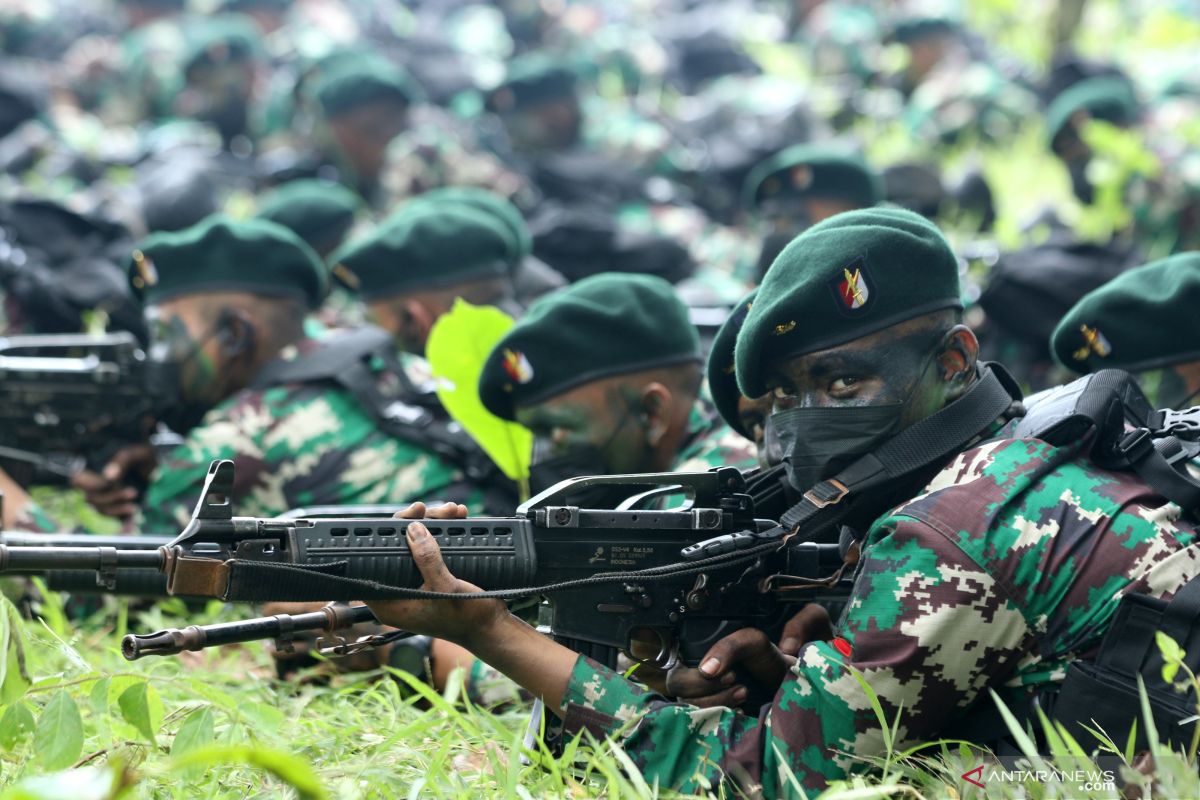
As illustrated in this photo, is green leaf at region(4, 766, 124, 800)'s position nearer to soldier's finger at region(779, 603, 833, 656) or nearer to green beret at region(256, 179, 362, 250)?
soldier's finger at region(779, 603, 833, 656)

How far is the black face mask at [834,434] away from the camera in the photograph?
3031 mm

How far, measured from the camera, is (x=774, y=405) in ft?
10.6

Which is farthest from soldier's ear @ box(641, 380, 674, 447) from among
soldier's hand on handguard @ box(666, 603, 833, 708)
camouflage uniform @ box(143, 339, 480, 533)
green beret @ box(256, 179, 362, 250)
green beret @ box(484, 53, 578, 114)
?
green beret @ box(484, 53, 578, 114)

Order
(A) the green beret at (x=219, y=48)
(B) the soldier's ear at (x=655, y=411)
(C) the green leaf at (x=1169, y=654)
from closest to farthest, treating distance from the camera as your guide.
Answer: (C) the green leaf at (x=1169, y=654) → (B) the soldier's ear at (x=655, y=411) → (A) the green beret at (x=219, y=48)

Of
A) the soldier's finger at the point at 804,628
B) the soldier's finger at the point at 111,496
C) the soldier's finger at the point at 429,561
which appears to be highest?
the soldier's finger at the point at 429,561

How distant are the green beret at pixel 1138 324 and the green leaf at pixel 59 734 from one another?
3067mm

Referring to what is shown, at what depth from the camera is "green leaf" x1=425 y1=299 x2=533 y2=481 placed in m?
4.64

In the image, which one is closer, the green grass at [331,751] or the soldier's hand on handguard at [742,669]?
the green grass at [331,751]

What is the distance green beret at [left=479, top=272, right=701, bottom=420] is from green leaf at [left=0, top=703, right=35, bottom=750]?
191 cm

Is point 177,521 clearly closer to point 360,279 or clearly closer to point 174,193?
point 360,279

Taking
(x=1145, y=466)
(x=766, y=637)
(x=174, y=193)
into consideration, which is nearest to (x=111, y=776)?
(x=766, y=637)

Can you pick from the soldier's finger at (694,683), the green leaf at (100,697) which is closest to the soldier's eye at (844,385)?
the soldier's finger at (694,683)

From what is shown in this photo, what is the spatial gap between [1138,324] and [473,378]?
2117 millimetres

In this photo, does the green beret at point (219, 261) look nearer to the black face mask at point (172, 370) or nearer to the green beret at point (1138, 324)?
the black face mask at point (172, 370)
